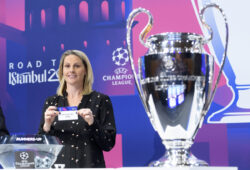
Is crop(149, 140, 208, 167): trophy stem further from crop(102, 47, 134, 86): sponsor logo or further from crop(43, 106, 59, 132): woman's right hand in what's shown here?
crop(102, 47, 134, 86): sponsor logo

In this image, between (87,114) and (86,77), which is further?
(86,77)

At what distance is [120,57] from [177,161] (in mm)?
2089

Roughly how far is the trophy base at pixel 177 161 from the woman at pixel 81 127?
115 cm

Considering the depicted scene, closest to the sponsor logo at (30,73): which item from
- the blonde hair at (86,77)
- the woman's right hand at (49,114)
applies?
the blonde hair at (86,77)

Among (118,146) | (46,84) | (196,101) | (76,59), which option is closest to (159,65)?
(196,101)

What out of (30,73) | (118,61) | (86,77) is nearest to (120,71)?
(118,61)

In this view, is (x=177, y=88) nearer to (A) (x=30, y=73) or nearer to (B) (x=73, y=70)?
(B) (x=73, y=70)

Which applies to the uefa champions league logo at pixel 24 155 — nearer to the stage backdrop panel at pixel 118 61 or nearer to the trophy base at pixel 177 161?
the trophy base at pixel 177 161

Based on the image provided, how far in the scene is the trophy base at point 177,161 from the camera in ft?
2.63

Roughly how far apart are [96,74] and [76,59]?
2.01 ft

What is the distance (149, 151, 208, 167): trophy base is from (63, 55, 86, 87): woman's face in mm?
1510

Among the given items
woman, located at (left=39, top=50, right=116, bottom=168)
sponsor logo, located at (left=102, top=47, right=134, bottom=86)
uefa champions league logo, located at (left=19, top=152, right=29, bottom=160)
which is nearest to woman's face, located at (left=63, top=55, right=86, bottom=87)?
woman, located at (left=39, top=50, right=116, bottom=168)

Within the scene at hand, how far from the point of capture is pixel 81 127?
6.98 ft

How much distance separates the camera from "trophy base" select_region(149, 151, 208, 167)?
2.63 feet
